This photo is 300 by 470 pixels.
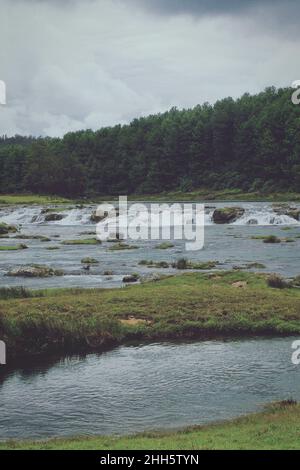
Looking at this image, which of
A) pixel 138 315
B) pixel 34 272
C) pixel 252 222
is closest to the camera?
pixel 138 315

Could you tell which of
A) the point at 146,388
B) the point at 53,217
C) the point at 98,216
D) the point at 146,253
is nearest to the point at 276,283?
the point at 146,388

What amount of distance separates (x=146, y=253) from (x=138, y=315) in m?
30.9

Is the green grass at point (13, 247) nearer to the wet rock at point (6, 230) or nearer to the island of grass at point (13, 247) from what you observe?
the island of grass at point (13, 247)

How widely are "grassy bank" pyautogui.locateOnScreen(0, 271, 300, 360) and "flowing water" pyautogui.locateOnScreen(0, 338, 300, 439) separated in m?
1.35

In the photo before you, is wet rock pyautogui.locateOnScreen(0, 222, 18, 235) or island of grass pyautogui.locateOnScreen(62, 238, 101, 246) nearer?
island of grass pyautogui.locateOnScreen(62, 238, 101, 246)

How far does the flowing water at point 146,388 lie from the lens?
63.0 feet

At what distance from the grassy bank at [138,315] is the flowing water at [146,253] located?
28.1 ft

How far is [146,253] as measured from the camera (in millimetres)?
61375

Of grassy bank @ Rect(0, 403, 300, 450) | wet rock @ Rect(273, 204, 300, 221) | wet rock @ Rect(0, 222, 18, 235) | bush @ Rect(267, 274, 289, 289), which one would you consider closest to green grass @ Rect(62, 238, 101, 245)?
wet rock @ Rect(0, 222, 18, 235)

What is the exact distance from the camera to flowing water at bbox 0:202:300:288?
149 feet

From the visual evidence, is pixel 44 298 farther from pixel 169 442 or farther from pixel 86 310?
pixel 169 442

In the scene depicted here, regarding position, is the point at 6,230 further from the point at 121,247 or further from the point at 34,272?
→ the point at 34,272

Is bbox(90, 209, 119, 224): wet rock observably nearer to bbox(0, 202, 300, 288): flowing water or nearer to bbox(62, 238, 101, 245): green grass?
bbox(0, 202, 300, 288): flowing water

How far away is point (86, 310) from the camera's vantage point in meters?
30.2
